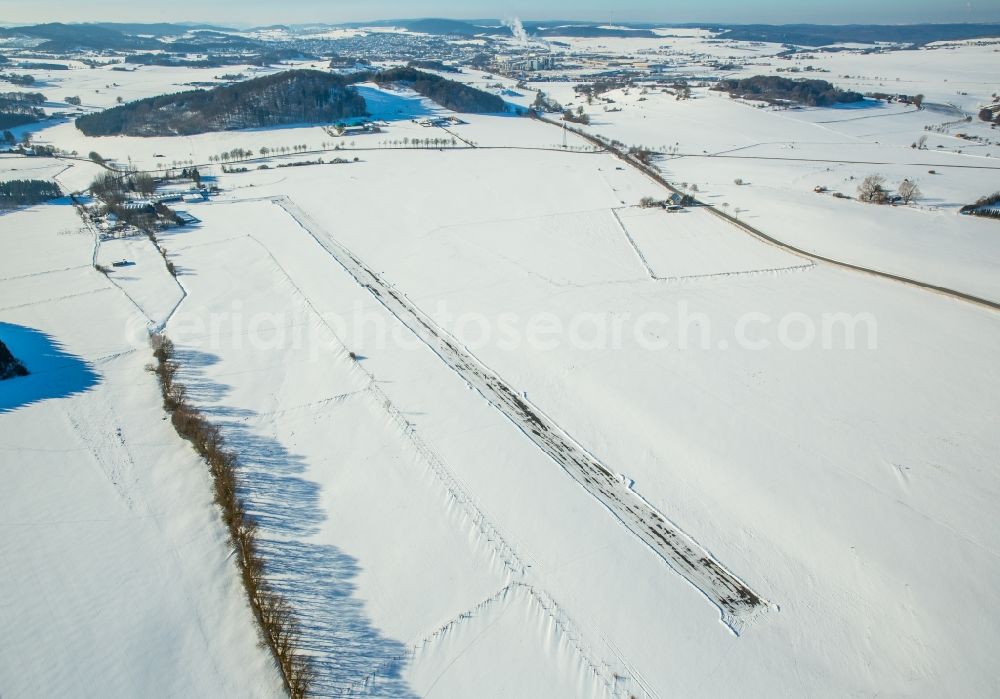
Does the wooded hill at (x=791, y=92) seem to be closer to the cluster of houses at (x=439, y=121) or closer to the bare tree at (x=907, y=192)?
the cluster of houses at (x=439, y=121)

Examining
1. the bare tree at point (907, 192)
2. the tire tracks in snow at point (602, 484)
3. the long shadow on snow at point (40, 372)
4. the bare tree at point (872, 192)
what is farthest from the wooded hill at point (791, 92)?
the long shadow on snow at point (40, 372)

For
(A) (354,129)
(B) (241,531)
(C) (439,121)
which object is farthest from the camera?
(C) (439,121)

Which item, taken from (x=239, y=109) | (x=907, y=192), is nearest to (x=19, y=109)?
(x=239, y=109)

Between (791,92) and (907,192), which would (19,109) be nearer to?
(907,192)

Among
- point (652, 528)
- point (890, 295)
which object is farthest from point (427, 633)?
point (890, 295)

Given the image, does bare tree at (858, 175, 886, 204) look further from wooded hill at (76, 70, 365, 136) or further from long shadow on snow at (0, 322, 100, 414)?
wooded hill at (76, 70, 365, 136)

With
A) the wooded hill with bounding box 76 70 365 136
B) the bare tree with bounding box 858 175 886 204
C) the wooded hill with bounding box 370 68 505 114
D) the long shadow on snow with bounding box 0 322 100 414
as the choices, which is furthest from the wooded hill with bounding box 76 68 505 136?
the bare tree with bounding box 858 175 886 204

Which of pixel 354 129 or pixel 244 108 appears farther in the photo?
pixel 244 108
